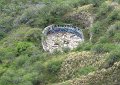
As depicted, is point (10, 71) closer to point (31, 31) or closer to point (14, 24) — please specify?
point (31, 31)

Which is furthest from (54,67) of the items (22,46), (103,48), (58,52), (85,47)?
(22,46)

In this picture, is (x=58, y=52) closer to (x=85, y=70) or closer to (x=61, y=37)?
(x=61, y=37)

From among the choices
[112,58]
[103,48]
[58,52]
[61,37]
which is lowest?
[61,37]

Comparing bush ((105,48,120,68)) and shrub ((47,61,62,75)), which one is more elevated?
bush ((105,48,120,68))

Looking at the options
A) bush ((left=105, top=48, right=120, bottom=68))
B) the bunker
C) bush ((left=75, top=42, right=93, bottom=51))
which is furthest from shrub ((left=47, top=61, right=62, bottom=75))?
the bunker

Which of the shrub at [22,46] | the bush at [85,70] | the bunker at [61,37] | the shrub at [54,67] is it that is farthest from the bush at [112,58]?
the shrub at [22,46]

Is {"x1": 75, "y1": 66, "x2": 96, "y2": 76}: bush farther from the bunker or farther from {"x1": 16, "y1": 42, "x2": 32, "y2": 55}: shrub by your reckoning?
{"x1": 16, "y1": 42, "x2": 32, "y2": 55}: shrub

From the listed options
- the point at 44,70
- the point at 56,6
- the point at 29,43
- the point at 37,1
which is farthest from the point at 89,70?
the point at 37,1
